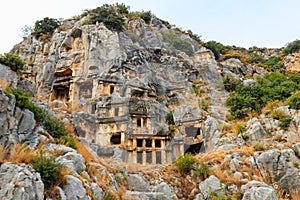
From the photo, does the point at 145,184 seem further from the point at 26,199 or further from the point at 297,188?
the point at 297,188

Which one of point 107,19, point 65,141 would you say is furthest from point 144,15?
point 65,141

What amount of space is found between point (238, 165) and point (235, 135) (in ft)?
23.8

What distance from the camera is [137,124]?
1048 inches

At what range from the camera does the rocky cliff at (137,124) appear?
32.4 ft

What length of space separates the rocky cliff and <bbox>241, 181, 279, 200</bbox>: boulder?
0.14 feet

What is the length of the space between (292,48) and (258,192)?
162ft

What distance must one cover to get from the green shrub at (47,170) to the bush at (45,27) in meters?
37.2

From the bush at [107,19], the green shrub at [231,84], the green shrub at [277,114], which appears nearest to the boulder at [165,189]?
the green shrub at [277,114]

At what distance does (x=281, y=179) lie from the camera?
13.8 m

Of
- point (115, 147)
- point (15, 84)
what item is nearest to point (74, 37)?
point (115, 147)

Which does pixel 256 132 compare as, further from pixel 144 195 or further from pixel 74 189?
pixel 74 189

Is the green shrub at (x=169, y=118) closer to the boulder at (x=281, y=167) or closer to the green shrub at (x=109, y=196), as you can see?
the boulder at (x=281, y=167)

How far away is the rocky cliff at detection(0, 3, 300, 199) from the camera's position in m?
9.88

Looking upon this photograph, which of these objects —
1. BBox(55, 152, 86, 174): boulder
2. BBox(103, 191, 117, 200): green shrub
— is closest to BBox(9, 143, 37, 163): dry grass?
BBox(55, 152, 86, 174): boulder
